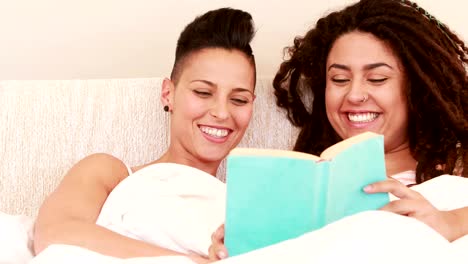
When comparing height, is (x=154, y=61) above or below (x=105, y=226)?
above

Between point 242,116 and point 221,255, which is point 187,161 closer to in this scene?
point 242,116

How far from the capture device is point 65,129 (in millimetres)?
1607

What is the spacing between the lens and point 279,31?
1.98 m

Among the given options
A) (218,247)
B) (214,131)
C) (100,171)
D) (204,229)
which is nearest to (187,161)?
(214,131)

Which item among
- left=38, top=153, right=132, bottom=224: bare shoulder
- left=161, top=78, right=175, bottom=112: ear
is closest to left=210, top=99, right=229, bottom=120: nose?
left=161, top=78, right=175, bottom=112: ear

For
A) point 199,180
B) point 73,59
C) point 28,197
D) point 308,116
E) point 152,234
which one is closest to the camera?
point 152,234

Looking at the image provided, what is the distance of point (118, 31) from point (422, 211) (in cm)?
116

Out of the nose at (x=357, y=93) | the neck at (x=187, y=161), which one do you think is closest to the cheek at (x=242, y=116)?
the neck at (x=187, y=161)

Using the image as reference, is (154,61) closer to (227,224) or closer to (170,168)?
(170,168)

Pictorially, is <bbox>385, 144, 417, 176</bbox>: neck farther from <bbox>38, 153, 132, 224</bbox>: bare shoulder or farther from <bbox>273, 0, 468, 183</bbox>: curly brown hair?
<bbox>38, 153, 132, 224</bbox>: bare shoulder

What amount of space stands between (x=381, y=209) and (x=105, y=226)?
1.87 feet

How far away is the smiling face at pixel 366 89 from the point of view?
4.93 feet

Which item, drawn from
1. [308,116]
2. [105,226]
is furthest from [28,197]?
[308,116]

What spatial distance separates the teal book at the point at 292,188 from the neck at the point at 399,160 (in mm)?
619
